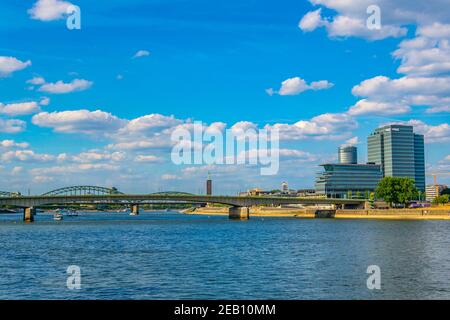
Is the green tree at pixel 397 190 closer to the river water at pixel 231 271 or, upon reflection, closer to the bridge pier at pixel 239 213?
the bridge pier at pixel 239 213

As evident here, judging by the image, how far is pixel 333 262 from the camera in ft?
165

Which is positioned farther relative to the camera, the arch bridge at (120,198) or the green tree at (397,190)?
the green tree at (397,190)

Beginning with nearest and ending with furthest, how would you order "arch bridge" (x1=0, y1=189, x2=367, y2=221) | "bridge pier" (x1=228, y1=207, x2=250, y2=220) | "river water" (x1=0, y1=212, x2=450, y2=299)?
"river water" (x1=0, y1=212, x2=450, y2=299) → "arch bridge" (x1=0, y1=189, x2=367, y2=221) → "bridge pier" (x1=228, y1=207, x2=250, y2=220)

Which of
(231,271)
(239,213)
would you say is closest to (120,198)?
(239,213)

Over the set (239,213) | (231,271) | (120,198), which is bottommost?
(239,213)

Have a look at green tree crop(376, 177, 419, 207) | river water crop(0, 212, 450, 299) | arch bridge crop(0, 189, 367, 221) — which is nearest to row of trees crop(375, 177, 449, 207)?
green tree crop(376, 177, 419, 207)

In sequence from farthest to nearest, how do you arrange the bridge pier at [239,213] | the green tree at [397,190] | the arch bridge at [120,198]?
the bridge pier at [239,213], the green tree at [397,190], the arch bridge at [120,198]

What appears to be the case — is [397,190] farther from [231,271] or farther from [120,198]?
[231,271]

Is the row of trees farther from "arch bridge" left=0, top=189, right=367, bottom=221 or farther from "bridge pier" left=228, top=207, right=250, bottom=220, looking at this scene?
"bridge pier" left=228, top=207, right=250, bottom=220

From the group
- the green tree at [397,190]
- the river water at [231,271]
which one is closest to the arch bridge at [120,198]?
the green tree at [397,190]
